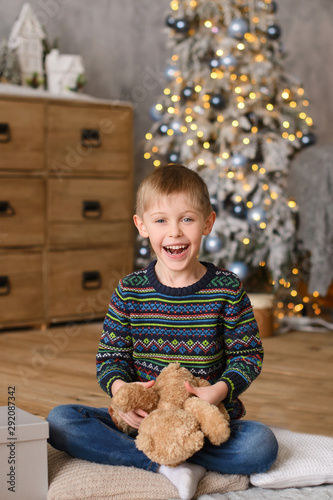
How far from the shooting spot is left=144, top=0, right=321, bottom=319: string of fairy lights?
3217mm

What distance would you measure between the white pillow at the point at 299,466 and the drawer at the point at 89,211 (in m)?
1.95

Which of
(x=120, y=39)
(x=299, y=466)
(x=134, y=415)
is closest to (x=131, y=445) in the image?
(x=134, y=415)

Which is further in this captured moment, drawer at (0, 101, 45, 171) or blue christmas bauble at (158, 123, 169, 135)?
blue christmas bauble at (158, 123, 169, 135)

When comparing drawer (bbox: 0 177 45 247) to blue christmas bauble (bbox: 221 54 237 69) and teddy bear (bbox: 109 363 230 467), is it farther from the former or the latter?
teddy bear (bbox: 109 363 230 467)

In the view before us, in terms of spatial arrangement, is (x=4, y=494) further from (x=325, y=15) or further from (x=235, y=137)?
(x=325, y=15)

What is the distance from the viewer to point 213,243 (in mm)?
3211

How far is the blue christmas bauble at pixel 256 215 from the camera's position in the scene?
3.19 metres

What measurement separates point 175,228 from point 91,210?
2.04 meters

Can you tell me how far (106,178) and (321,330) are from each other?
4.06 feet

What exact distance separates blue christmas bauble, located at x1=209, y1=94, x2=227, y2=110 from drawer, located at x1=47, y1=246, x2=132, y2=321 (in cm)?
84

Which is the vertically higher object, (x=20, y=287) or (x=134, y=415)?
(x=134, y=415)

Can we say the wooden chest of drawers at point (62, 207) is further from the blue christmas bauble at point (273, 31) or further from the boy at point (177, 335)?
the boy at point (177, 335)

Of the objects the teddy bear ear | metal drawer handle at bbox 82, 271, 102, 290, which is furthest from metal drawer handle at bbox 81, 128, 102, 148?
the teddy bear ear

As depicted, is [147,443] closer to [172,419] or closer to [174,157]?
[172,419]
